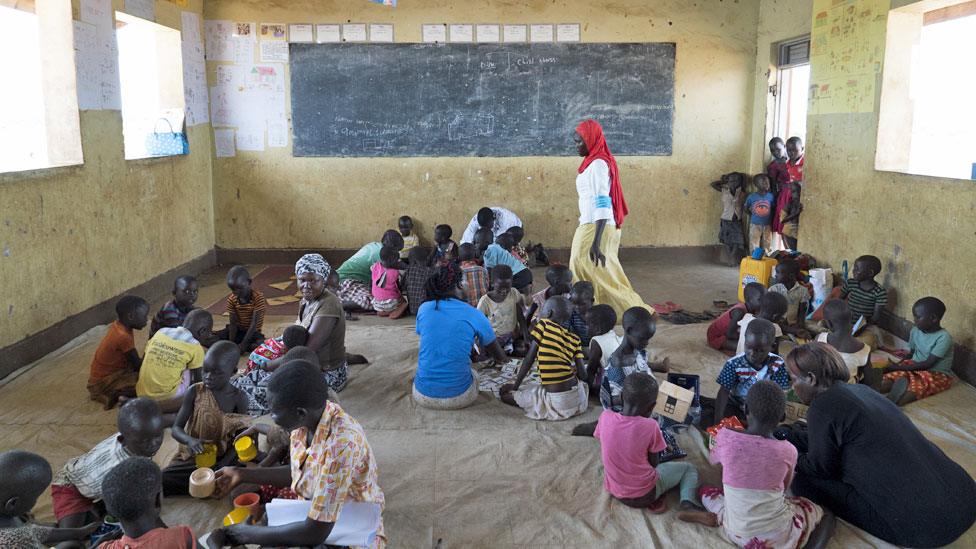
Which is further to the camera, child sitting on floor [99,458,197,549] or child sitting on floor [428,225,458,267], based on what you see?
child sitting on floor [428,225,458,267]

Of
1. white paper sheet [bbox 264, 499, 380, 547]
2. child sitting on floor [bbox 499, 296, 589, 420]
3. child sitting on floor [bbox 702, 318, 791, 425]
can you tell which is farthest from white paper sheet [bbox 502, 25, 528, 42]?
white paper sheet [bbox 264, 499, 380, 547]

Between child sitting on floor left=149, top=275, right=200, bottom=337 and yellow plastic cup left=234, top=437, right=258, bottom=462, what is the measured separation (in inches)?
65.0

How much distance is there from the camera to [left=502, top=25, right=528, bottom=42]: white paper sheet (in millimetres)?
8672

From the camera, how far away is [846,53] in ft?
21.3

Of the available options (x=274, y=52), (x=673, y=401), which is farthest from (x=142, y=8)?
(x=673, y=401)

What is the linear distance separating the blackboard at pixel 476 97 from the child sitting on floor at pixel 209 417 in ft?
18.6

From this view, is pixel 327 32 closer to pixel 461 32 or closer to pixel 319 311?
pixel 461 32

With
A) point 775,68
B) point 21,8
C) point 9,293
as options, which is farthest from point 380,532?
point 775,68

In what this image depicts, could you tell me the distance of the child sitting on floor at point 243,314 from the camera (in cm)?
551

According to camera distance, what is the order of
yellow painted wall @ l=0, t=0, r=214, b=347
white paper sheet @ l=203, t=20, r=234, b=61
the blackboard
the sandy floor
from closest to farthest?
the sandy floor → yellow painted wall @ l=0, t=0, r=214, b=347 → white paper sheet @ l=203, t=20, r=234, b=61 → the blackboard

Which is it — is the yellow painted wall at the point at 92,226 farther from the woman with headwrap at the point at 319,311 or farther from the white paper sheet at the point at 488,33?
the white paper sheet at the point at 488,33

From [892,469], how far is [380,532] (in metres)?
1.95

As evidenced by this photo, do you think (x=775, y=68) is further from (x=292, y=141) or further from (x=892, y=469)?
(x=892, y=469)

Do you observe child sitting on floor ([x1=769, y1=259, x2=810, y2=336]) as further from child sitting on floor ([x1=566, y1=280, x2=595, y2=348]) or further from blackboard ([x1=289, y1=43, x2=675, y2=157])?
blackboard ([x1=289, y1=43, x2=675, y2=157])
